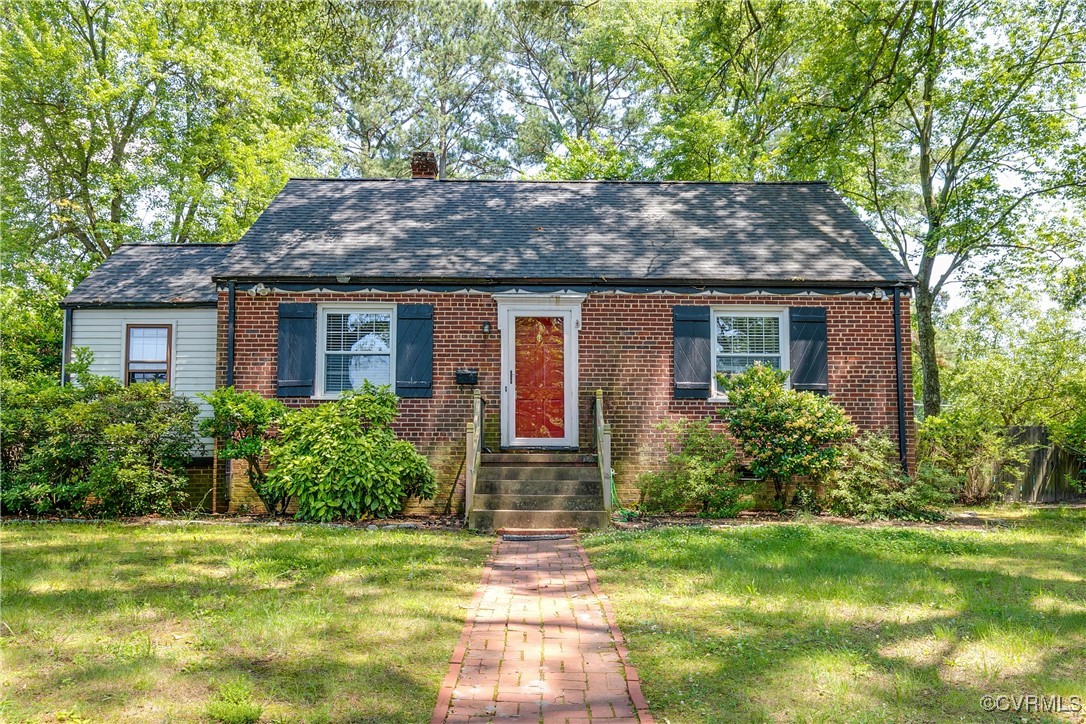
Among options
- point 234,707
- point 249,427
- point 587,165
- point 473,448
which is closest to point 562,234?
point 473,448

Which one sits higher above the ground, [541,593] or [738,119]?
[738,119]

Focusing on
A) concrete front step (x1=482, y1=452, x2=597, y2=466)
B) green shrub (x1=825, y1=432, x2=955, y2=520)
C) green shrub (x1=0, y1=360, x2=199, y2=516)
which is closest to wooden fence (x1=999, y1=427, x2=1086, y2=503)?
green shrub (x1=825, y1=432, x2=955, y2=520)

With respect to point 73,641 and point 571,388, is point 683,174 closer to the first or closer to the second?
point 571,388

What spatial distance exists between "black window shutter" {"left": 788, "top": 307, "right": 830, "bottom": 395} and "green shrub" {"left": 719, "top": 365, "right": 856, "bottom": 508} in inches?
41.3

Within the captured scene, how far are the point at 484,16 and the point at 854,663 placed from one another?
31.3 meters

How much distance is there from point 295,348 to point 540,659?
814 centimetres

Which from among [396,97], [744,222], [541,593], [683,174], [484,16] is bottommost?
[541,593]

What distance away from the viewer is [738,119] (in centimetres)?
1931

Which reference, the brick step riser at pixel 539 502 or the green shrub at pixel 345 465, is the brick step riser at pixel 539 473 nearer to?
the brick step riser at pixel 539 502

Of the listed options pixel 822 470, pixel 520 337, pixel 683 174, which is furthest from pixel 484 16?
pixel 822 470

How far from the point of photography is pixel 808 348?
1137 centimetres

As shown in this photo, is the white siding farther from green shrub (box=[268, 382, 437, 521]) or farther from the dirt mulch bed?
green shrub (box=[268, 382, 437, 521])

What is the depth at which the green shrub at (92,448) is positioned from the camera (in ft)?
31.1

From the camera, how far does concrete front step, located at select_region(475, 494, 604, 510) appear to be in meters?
9.57
